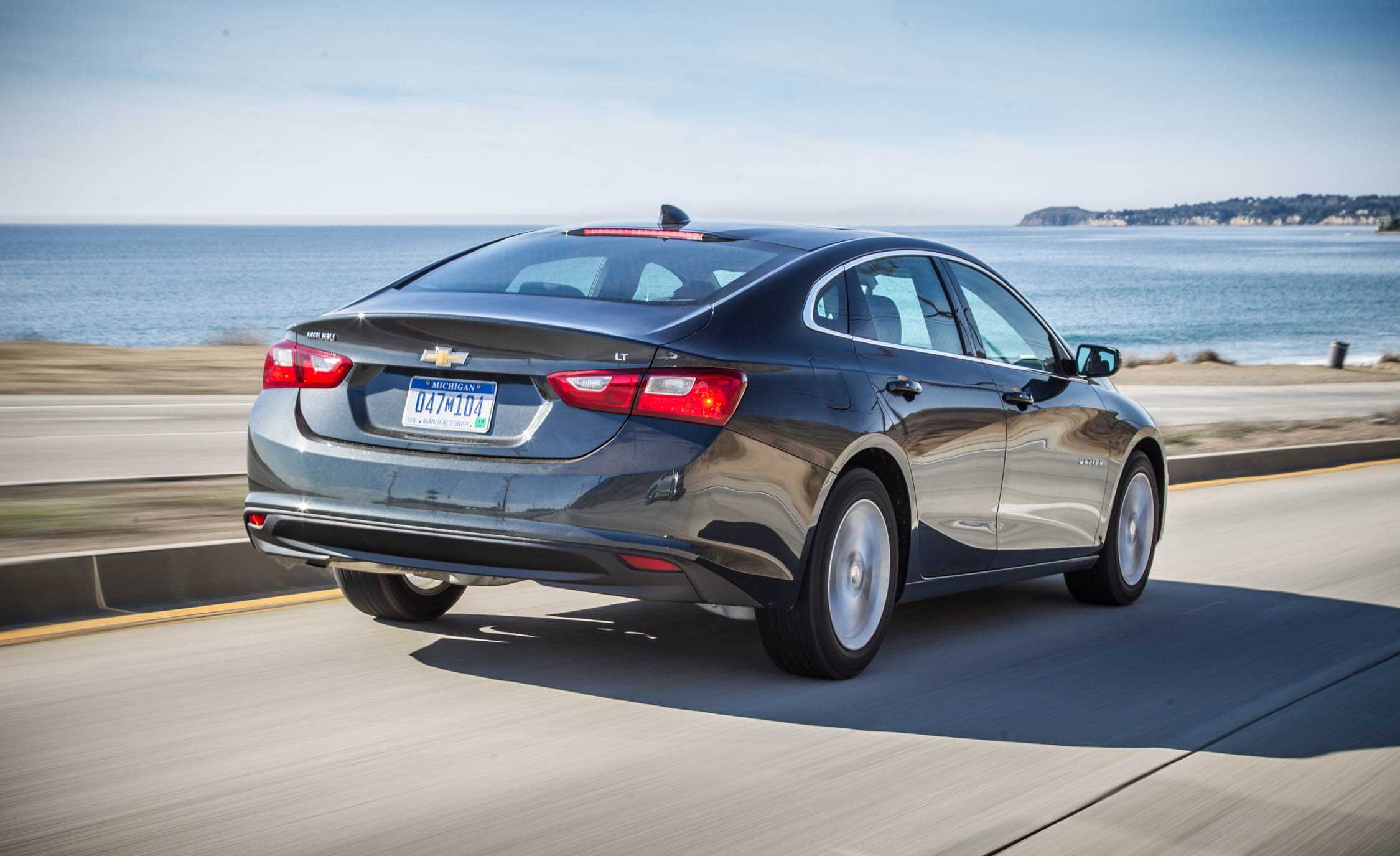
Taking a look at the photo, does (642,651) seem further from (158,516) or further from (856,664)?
(158,516)

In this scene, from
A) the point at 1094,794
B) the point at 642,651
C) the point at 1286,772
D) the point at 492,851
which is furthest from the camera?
the point at 642,651

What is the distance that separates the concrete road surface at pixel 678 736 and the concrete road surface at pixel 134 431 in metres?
4.46

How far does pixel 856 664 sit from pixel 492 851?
90.5 inches

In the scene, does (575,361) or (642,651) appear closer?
(575,361)

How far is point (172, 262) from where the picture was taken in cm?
14600

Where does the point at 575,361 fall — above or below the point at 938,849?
above

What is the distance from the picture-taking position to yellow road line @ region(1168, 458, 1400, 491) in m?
13.9

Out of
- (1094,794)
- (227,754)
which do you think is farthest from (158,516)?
(1094,794)

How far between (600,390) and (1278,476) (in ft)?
38.2

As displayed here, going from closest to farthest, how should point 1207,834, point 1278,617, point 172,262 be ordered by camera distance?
point 1207,834 → point 1278,617 → point 172,262

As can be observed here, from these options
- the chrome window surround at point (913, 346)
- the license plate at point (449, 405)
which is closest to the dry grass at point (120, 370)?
the chrome window surround at point (913, 346)

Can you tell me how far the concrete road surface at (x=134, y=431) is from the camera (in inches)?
421

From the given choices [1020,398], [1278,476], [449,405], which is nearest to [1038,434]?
[1020,398]

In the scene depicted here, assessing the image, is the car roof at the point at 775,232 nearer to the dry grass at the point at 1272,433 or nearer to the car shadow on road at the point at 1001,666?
the car shadow on road at the point at 1001,666
